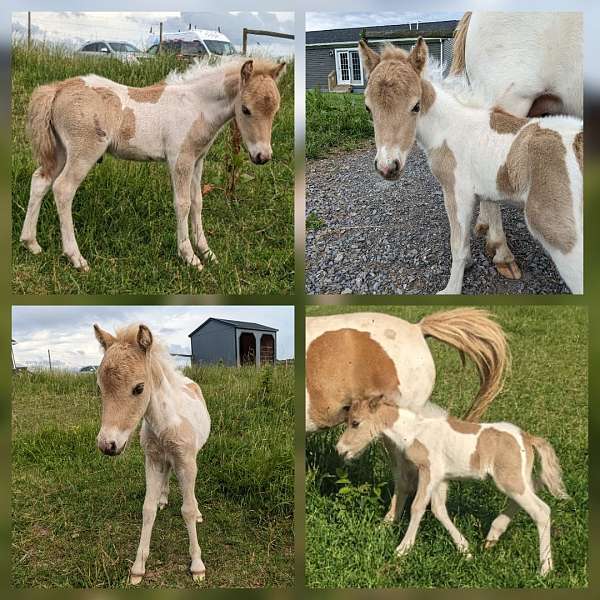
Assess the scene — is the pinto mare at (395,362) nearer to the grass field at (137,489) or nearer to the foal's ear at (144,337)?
the grass field at (137,489)

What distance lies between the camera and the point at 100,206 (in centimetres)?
301

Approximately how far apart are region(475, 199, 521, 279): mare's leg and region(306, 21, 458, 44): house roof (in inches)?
26.3

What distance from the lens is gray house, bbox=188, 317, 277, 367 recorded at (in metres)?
2.97

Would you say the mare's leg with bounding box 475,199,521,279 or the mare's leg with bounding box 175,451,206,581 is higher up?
the mare's leg with bounding box 475,199,521,279

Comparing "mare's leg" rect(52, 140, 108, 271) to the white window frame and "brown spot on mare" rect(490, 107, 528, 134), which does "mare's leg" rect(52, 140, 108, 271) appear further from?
"brown spot on mare" rect(490, 107, 528, 134)

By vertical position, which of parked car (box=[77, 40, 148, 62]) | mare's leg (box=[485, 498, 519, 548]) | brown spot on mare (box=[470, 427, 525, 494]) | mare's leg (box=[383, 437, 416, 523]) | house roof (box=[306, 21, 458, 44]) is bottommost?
mare's leg (box=[485, 498, 519, 548])

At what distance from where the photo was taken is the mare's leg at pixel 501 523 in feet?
9.24

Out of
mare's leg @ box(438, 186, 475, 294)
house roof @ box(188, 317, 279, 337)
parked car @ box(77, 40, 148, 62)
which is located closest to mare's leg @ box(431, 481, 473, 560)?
mare's leg @ box(438, 186, 475, 294)

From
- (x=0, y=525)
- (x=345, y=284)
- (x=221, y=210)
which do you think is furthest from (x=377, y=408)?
(x=0, y=525)

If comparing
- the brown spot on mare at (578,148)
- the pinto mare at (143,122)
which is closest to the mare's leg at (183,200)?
the pinto mare at (143,122)

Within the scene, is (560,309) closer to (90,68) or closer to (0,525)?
(90,68)

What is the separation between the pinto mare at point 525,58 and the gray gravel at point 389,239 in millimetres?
254

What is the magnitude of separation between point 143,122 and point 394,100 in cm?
92

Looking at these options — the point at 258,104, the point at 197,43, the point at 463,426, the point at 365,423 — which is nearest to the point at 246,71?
the point at 258,104
